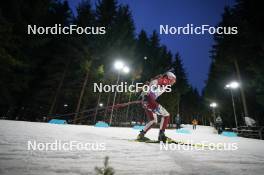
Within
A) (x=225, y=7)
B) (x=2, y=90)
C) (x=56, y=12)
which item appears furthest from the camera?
(x=225, y=7)

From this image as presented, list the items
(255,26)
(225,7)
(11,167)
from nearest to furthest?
1. (11,167)
2. (255,26)
3. (225,7)

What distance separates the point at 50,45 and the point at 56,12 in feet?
16.9

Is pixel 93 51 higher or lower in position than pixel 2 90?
higher

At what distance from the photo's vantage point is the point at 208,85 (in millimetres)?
53719

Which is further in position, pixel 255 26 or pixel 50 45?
pixel 50 45

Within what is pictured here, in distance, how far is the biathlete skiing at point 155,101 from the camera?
269 inches

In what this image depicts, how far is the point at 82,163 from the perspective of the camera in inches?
113

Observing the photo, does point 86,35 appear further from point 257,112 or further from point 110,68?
point 257,112

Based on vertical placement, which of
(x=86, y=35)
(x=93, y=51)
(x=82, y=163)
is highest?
(x=86, y=35)

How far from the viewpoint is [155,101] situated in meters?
7.04

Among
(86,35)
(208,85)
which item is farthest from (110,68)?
(208,85)

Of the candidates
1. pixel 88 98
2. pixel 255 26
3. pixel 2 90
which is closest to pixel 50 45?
pixel 88 98

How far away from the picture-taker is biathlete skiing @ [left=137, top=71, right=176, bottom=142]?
684cm

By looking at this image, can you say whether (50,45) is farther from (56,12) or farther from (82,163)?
(82,163)
